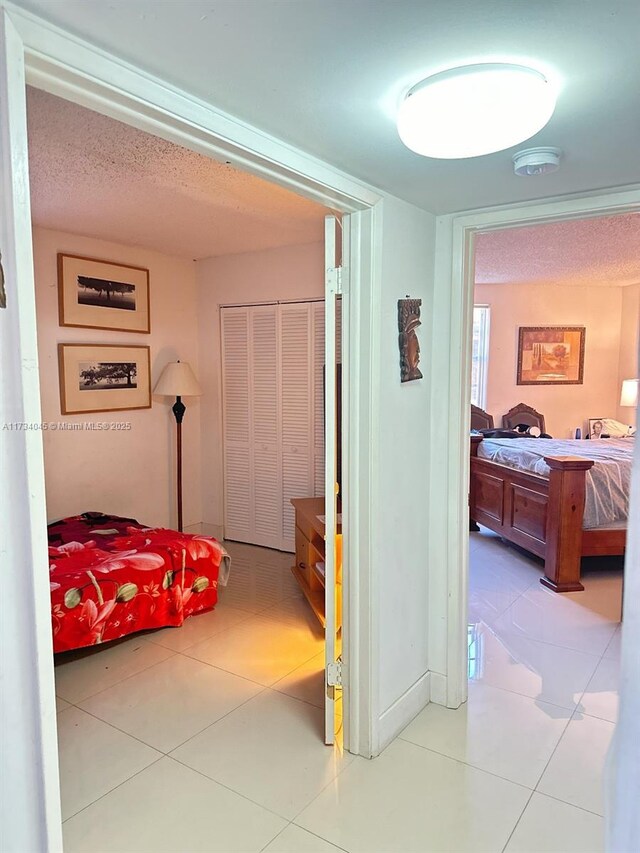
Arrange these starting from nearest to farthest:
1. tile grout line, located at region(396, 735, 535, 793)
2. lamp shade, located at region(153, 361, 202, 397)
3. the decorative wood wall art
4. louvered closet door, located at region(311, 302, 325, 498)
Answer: tile grout line, located at region(396, 735, 535, 793) → the decorative wood wall art → louvered closet door, located at region(311, 302, 325, 498) → lamp shade, located at region(153, 361, 202, 397)

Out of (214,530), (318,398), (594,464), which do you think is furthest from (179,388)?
(594,464)

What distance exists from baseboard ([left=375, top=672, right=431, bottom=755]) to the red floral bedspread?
57.6 inches

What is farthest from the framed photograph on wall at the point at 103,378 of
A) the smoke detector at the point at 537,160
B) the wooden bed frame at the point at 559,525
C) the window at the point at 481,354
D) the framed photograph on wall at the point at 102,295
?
the window at the point at 481,354

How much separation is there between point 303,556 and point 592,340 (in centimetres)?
483

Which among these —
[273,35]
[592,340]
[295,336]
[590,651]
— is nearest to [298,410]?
[295,336]

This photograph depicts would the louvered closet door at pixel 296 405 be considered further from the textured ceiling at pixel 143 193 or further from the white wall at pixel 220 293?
the textured ceiling at pixel 143 193

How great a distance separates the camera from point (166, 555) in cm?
323

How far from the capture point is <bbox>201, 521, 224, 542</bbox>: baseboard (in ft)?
15.9

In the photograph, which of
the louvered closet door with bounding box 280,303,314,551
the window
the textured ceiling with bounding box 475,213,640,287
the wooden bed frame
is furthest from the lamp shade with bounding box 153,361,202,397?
A: the window

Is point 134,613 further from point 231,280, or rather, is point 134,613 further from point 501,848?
point 231,280

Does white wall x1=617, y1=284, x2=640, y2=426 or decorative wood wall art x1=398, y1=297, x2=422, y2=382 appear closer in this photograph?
decorative wood wall art x1=398, y1=297, x2=422, y2=382

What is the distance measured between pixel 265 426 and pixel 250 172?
9.79 ft

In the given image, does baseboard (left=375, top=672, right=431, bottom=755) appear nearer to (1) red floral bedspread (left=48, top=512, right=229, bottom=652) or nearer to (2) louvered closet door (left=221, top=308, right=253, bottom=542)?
(1) red floral bedspread (left=48, top=512, right=229, bottom=652)

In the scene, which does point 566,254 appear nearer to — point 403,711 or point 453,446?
point 453,446
